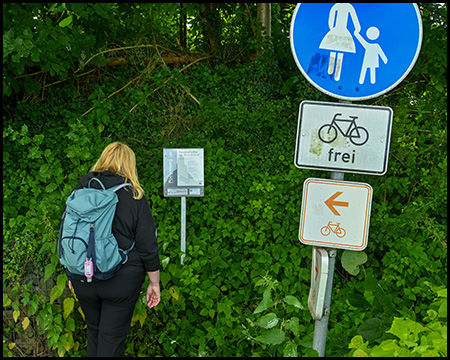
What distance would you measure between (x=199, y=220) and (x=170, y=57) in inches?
137

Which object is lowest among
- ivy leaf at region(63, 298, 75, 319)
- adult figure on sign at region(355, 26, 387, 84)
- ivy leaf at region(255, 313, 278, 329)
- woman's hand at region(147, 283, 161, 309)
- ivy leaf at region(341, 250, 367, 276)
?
ivy leaf at region(63, 298, 75, 319)

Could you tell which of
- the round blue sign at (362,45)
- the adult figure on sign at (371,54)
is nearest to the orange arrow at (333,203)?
the round blue sign at (362,45)

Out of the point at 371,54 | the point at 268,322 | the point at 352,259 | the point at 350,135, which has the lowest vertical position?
the point at 268,322

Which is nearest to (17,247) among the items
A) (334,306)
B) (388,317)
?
(334,306)

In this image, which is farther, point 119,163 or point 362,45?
point 119,163

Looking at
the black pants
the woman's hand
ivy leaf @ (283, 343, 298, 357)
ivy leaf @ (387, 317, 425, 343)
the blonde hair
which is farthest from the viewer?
the woman's hand

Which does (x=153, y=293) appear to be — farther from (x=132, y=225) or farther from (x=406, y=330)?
(x=406, y=330)

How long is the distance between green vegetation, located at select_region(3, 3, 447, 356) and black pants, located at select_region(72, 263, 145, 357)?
2.38 ft

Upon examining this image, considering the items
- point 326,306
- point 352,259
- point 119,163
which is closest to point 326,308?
point 326,306

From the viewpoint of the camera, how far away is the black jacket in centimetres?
299

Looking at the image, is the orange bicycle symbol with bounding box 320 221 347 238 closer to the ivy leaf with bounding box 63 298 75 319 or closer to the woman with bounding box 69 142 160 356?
the woman with bounding box 69 142 160 356

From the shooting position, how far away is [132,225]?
302 cm

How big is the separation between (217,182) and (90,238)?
105 inches

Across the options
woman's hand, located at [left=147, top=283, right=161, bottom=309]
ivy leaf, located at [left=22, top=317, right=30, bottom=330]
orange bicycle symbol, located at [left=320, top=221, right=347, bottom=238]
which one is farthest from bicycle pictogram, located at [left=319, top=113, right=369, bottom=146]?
ivy leaf, located at [left=22, top=317, right=30, bottom=330]
